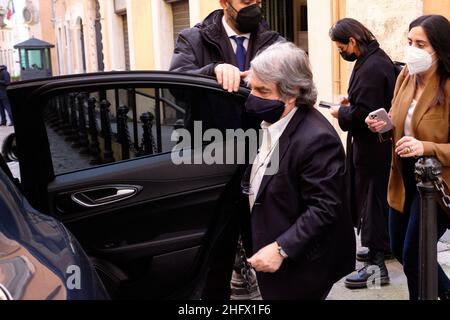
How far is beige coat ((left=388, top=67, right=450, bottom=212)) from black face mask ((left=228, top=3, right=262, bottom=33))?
798mm

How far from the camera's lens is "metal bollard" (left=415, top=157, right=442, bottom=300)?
2.51m

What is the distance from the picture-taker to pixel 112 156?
10.1ft

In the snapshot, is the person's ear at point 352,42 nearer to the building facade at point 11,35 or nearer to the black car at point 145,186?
the black car at point 145,186

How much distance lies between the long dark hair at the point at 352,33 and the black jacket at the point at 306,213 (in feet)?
5.10

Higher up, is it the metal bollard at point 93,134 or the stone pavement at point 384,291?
the metal bollard at point 93,134

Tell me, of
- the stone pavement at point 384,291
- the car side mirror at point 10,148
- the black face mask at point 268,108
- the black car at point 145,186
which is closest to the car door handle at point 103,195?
the black car at point 145,186

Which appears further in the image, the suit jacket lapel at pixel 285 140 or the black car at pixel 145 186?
the black car at pixel 145 186

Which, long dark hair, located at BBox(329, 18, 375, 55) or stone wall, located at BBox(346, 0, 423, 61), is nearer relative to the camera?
long dark hair, located at BBox(329, 18, 375, 55)

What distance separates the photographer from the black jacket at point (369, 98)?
12.2ft

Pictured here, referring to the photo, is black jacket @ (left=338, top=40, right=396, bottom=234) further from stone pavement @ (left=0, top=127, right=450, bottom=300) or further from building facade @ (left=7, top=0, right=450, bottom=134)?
building facade @ (left=7, top=0, right=450, bottom=134)

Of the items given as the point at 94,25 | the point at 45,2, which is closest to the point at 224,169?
the point at 94,25

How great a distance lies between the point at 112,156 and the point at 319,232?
1232mm

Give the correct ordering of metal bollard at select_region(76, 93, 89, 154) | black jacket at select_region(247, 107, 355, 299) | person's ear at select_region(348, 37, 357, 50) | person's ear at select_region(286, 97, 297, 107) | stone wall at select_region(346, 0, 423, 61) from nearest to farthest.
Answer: black jacket at select_region(247, 107, 355, 299), person's ear at select_region(286, 97, 297, 107), metal bollard at select_region(76, 93, 89, 154), person's ear at select_region(348, 37, 357, 50), stone wall at select_region(346, 0, 423, 61)

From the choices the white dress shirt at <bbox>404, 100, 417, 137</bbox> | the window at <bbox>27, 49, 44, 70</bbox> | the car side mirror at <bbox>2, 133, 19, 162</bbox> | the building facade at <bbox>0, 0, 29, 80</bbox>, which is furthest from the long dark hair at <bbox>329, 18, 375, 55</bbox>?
the building facade at <bbox>0, 0, 29, 80</bbox>
